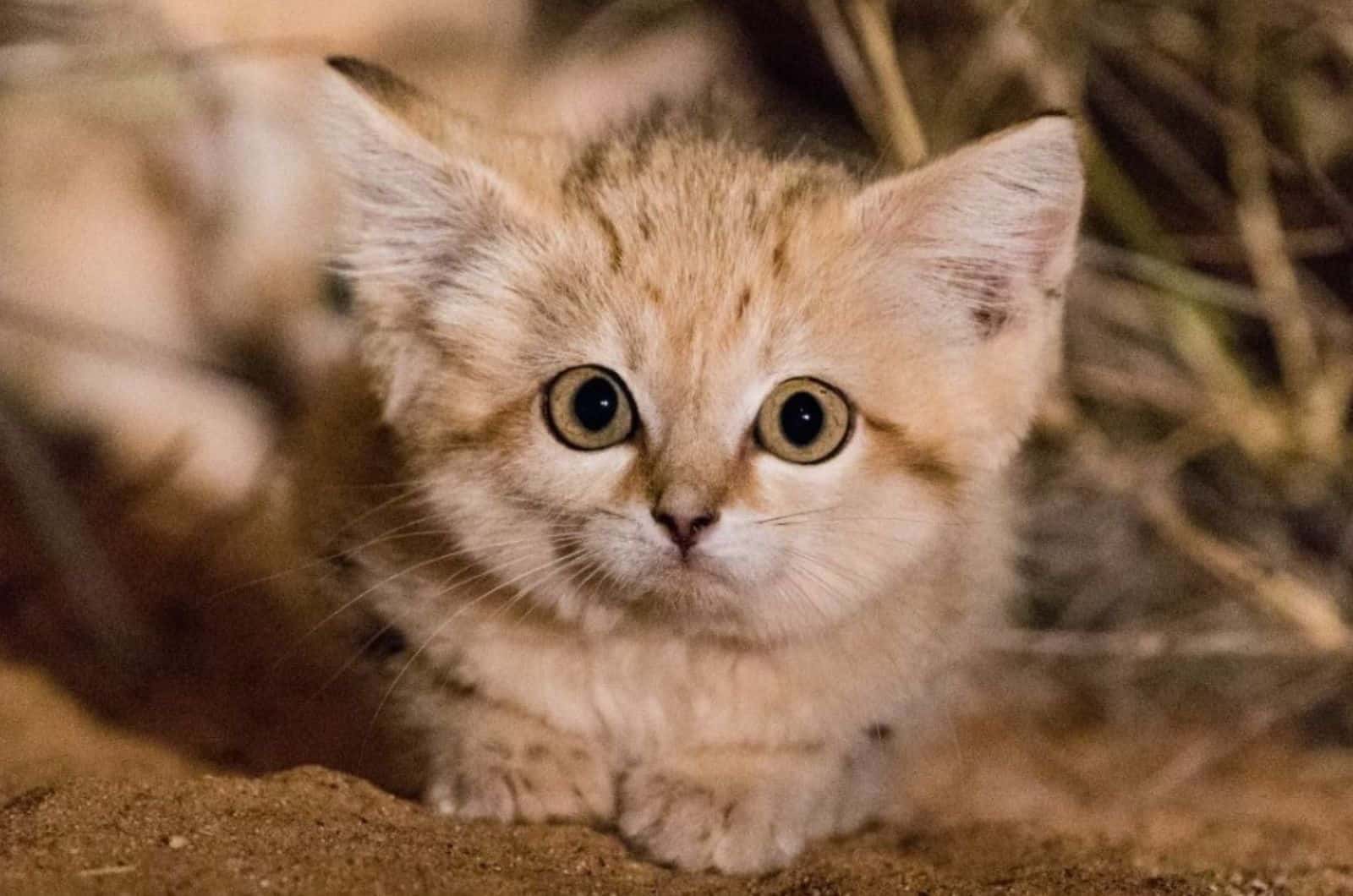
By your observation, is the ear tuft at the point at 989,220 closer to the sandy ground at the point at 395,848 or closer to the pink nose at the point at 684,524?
the pink nose at the point at 684,524

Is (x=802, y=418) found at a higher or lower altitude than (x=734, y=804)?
higher

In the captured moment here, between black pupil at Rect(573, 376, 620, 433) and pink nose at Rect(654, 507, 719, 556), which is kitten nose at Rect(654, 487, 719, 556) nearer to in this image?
pink nose at Rect(654, 507, 719, 556)

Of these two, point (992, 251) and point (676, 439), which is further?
point (992, 251)

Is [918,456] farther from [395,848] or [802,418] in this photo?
[395,848]

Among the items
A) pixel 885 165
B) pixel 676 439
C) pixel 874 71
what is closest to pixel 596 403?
pixel 676 439

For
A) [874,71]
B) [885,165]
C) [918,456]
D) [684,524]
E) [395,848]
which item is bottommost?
[395,848]

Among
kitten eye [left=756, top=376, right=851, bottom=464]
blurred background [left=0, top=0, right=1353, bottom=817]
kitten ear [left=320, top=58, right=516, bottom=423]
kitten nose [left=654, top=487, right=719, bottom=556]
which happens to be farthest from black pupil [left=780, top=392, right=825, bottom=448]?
blurred background [left=0, top=0, right=1353, bottom=817]
